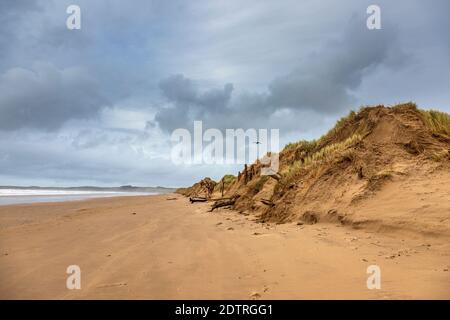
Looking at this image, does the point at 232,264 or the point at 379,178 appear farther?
the point at 379,178

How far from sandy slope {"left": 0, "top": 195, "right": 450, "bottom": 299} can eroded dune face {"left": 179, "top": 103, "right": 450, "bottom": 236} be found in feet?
2.00

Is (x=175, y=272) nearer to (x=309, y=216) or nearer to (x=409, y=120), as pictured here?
(x=309, y=216)

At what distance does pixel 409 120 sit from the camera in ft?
36.8

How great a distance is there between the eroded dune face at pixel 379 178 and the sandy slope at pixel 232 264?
61 cm

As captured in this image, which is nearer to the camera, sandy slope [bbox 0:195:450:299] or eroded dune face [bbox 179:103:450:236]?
sandy slope [bbox 0:195:450:299]

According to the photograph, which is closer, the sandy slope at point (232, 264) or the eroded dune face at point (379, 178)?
the sandy slope at point (232, 264)

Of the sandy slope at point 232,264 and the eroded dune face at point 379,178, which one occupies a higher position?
the eroded dune face at point 379,178

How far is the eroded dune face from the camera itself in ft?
23.4

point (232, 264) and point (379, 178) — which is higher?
point (379, 178)

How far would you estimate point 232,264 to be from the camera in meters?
5.30

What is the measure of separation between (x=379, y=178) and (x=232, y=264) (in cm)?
511

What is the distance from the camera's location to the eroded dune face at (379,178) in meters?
7.14
